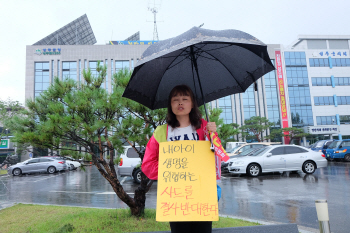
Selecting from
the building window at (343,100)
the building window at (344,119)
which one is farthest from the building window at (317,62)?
the building window at (344,119)

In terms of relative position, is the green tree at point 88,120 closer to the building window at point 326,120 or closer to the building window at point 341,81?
the building window at point 326,120

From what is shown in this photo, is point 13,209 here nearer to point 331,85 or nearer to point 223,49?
point 223,49

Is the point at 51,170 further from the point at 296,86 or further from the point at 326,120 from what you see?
the point at 326,120

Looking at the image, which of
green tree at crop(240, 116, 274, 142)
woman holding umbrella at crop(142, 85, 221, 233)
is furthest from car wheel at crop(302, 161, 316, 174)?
green tree at crop(240, 116, 274, 142)

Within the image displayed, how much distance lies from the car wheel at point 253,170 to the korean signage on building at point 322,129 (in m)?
37.3

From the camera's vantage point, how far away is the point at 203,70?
9.09 feet

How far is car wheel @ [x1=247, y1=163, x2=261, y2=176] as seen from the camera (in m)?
11.0

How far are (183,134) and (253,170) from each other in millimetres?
9845

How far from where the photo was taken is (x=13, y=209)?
5898mm

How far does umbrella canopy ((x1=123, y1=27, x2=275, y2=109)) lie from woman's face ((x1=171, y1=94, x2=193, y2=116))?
0.29 metres

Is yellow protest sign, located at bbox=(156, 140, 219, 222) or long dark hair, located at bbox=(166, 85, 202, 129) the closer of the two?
yellow protest sign, located at bbox=(156, 140, 219, 222)

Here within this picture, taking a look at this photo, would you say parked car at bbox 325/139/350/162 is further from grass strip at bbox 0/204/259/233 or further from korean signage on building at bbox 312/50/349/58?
korean signage on building at bbox 312/50/349/58

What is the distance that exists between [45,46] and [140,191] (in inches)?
1842

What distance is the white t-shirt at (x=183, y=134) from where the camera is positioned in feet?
6.98
